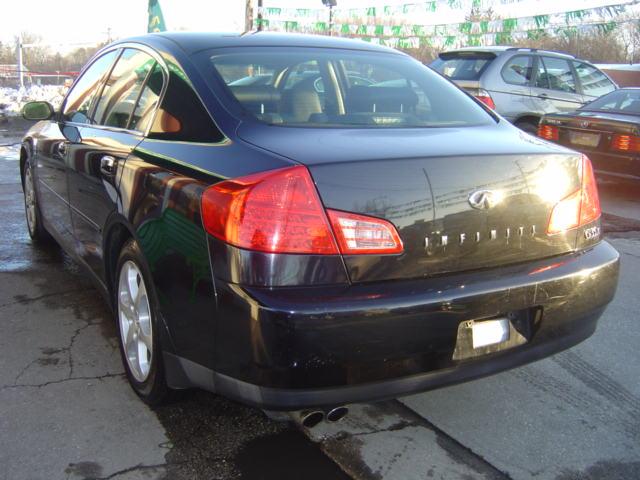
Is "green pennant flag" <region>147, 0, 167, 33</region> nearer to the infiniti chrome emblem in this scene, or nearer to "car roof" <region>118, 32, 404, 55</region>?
"car roof" <region>118, 32, 404, 55</region>

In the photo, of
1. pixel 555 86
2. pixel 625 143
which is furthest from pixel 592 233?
pixel 555 86

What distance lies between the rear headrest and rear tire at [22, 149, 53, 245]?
2971 millimetres

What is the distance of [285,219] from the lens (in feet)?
7.01

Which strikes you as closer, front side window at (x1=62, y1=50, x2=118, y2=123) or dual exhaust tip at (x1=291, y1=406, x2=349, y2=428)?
dual exhaust tip at (x1=291, y1=406, x2=349, y2=428)

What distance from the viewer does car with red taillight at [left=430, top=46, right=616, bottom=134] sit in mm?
9883

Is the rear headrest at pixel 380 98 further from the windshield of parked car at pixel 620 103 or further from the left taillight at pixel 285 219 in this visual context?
the windshield of parked car at pixel 620 103

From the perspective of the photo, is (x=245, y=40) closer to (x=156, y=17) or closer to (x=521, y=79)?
(x=521, y=79)

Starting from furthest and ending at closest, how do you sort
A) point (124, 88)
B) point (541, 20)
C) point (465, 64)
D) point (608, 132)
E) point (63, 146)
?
point (541, 20) → point (465, 64) → point (608, 132) → point (63, 146) → point (124, 88)

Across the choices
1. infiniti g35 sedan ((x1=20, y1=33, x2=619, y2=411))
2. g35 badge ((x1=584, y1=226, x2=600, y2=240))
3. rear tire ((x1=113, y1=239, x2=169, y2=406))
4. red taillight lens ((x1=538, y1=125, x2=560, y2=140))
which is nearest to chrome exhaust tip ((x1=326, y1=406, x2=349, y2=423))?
infiniti g35 sedan ((x1=20, y1=33, x2=619, y2=411))

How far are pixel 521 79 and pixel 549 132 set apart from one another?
2.07 meters

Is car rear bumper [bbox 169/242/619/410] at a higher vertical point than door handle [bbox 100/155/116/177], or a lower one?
lower

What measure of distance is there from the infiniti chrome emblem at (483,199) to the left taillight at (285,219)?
0.43 metres

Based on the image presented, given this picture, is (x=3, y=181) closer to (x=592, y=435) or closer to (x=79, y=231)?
(x=79, y=231)

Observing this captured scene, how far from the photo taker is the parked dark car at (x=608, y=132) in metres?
7.59
